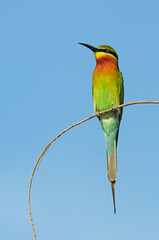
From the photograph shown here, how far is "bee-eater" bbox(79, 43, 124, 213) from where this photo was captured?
148 inches

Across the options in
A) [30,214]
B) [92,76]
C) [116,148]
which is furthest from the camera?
[92,76]

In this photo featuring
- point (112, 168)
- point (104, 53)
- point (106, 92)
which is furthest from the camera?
point (104, 53)

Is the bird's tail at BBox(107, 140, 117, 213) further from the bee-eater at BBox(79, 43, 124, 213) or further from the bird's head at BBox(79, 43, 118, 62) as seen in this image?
the bird's head at BBox(79, 43, 118, 62)

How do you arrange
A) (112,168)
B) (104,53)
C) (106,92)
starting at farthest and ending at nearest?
1. (104,53)
2. (106,92)
3. (112,168)

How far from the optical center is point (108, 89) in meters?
3.79

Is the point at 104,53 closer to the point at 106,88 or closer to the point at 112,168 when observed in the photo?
the point at 106,88

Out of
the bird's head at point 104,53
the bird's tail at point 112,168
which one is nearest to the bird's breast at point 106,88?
the bird's head at point 104,53

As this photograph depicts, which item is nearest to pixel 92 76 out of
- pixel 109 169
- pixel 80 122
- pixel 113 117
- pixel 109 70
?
pixel 109 70

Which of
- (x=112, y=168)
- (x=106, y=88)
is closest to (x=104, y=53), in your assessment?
(x=106, y=88)

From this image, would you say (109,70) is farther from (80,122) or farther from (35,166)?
(35,166)

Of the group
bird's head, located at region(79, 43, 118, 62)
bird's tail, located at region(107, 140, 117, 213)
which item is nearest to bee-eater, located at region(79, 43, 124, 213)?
bird's head, located at region(79, 43, 118, 62)

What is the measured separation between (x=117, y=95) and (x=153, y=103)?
5.78ft

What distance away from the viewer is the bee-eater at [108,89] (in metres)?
3.76

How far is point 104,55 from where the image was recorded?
388 centimetres
